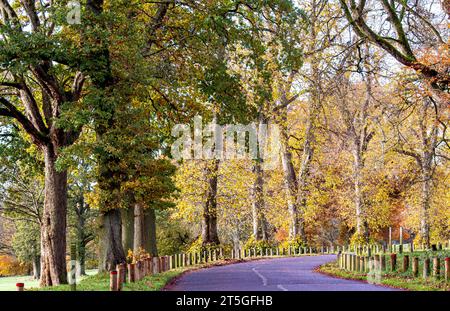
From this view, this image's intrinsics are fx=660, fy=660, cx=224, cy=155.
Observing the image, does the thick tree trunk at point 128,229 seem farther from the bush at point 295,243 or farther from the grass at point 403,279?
the bush at point 295,243

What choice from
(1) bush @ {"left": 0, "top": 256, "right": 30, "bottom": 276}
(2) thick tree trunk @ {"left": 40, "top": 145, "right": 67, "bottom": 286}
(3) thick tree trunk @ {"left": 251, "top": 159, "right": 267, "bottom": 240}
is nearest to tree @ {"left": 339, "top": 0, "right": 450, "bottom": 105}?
(2) thick tree trunk @ {"left": 40, "top": 145, "right": 67, "bottom": 286}

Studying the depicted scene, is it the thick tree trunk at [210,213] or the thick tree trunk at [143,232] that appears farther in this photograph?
the thick tree trunk at [210,213]

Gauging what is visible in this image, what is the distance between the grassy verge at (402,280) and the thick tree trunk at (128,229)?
870cm

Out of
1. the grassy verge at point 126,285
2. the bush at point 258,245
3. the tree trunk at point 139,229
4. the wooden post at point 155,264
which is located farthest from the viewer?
the bush at point 258,245

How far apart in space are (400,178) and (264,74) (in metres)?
31.7

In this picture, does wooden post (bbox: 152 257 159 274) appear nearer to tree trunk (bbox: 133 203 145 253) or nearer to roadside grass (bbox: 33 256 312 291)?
roadside grass (bbox: 33 256 312 291)

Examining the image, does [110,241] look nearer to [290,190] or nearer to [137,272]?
[137,272]

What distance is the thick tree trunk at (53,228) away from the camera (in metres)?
23.7

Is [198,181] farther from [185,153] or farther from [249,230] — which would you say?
[249,230]

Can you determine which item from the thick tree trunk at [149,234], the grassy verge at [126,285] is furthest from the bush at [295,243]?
the grassy verge at [126,285]

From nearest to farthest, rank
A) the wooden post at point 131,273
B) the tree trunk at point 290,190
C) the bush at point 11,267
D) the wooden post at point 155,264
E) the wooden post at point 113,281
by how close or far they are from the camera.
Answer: the wooden post at point 113,281, the wooden post at point 131,273, the wooden post at point 155,264, the tree trunk at point 290,190, the bush at point 11,267

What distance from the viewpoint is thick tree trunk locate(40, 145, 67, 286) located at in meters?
23.7

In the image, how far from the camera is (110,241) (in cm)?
2395
